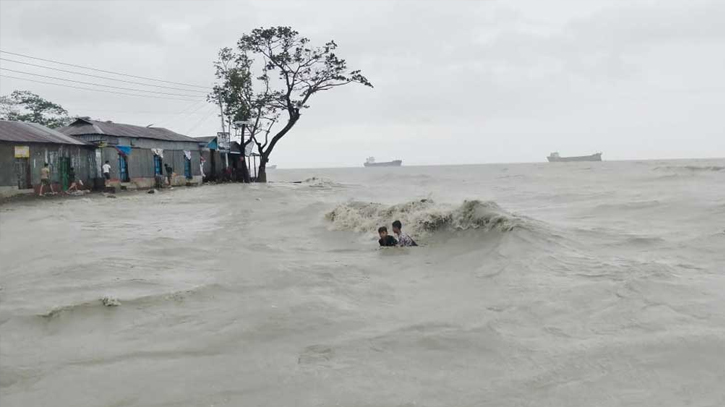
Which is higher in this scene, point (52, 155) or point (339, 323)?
point (52, 155)

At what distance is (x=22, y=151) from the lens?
21.4 m

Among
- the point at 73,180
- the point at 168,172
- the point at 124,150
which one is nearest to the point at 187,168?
the point at 168,172

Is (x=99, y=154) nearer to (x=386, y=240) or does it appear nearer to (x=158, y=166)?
(x=158, y=166)

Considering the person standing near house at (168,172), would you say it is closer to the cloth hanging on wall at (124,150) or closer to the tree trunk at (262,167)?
the cloth hanging on wall at (124,150)

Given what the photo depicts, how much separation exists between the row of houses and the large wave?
45.7 ft

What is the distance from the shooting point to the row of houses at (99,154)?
21453 millimetres

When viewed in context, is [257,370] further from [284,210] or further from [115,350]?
[284,210]

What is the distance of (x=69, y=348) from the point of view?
5.01m

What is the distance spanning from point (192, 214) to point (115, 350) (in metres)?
12.8

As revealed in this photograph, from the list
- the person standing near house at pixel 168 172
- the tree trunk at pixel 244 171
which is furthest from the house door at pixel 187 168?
the tree trunk at pixel 244 171

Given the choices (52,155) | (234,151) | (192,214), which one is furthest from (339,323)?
(234,151)

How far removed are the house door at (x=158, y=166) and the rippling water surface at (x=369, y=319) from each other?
19.3 metres

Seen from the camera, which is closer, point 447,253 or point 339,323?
point 339,323

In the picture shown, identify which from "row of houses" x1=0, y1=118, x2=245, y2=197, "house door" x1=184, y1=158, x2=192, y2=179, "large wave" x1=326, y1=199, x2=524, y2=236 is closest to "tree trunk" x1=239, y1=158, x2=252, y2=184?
"row of houses" x1=0, y1=118, x2=245, y2=197
